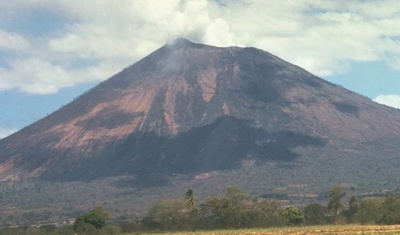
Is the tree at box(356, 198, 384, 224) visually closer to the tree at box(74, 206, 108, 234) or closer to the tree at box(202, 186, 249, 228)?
the tree at box(202, 186, 249, 228)

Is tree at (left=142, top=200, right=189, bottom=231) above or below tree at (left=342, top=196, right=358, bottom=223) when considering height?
above

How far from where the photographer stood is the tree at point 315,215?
95812 mm

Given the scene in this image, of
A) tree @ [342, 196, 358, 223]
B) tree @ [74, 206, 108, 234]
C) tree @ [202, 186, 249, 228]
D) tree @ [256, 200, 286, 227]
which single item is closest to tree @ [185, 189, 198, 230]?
tree @ [202, 186, 249, 228]

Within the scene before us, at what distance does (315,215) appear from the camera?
97.0 metres

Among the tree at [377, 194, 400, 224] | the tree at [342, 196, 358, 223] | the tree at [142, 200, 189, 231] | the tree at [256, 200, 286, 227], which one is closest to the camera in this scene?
the tree at [377, 194, 400, 224]

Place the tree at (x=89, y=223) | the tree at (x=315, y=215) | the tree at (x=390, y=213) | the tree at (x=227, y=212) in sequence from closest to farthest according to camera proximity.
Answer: the tree at (x=390, y=213) < the tree at (x=89, y=223) < the tree at (x=227, y=212) < the tree at (x=315, y=215)

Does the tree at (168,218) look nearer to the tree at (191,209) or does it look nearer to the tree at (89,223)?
the tree at (191,209)

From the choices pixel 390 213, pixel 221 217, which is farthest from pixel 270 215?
pixel 390 213

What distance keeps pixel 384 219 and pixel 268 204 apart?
21482 millimetres

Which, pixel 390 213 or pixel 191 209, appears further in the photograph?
pixel 191 209

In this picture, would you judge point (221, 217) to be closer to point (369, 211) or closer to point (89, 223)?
point (89, 223)

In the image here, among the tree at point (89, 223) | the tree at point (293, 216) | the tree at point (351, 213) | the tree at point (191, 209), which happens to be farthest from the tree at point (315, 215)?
the tree at point (89, 223)

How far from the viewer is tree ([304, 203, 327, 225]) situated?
95812 millimetres

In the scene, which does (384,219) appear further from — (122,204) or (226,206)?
(122,204)
